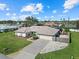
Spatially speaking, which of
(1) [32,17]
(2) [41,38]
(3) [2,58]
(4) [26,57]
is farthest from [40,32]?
(1) [32,17]

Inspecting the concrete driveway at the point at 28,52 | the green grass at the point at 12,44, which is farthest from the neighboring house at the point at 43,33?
the concrete driveway at the point at 28,52

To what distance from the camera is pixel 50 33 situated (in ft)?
117

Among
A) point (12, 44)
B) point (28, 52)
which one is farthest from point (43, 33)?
point (28, 52)

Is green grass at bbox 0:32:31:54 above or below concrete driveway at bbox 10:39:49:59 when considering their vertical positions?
above

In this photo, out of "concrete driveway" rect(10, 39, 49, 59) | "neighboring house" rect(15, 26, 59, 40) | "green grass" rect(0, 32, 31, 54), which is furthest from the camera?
"neighboring house" rect(15, 26, 59, 40)

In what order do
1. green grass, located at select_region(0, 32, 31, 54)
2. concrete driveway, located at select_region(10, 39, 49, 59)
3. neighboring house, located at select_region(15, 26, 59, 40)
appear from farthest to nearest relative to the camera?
neighboring house, located at select_region(15, 26, 59, 40), green grass, located at select_region(0, 32, 31, 54), concrete driveway, located at select_region(10, 39, 49, 59)

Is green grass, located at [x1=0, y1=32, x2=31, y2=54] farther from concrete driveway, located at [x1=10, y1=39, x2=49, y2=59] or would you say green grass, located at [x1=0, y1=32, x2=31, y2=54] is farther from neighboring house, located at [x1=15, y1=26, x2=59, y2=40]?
neighboring house, located at [x1=15, y1=26, x2=59, y2=40]

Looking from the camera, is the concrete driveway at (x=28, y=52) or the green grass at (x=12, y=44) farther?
the green grass at (x=12, y=44)

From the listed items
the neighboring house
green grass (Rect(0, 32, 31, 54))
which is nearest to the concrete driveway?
green grass (Rect(0, 32, 31, 54))

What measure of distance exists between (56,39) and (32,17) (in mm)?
66504

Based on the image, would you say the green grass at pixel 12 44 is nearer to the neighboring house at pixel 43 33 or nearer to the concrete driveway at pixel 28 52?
the concrete driveway at pixel 28 52

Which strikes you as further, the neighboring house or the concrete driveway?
the neighboring house

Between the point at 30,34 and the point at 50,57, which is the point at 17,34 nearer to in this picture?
the point at 30,34

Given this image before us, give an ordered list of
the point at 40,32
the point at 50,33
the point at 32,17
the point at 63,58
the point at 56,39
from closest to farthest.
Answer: the point at 63,58 < the point at 56,39 < the point at 50,33 < the point at 40,32 < the point at 32,17
